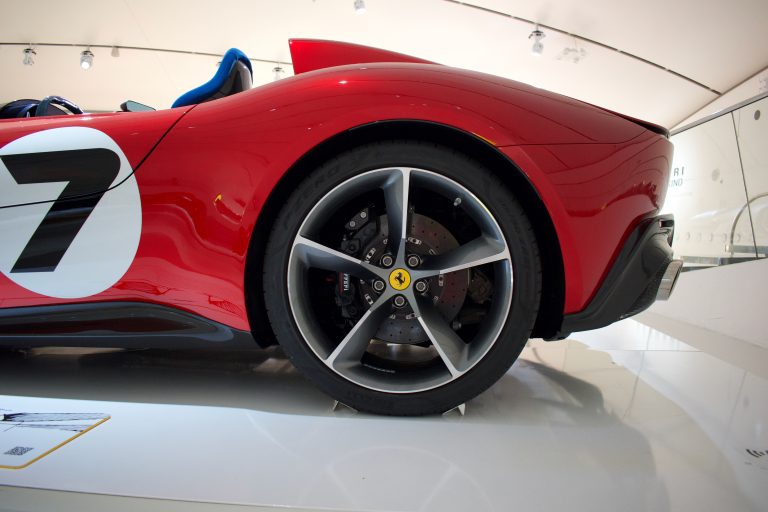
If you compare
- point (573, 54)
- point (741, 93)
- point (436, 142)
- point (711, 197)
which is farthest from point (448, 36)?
point (436, 142)

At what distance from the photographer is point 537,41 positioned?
15.1 feet

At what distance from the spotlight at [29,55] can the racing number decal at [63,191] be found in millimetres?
5825

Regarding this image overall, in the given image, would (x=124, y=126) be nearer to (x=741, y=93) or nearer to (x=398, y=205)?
(x=398, y=205)

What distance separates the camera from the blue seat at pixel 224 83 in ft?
4.32

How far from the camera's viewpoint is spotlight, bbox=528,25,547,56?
178 inches

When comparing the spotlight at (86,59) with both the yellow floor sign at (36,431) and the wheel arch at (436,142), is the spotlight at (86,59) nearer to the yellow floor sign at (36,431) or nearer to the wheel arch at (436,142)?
the yellow floor sign at (36,431)

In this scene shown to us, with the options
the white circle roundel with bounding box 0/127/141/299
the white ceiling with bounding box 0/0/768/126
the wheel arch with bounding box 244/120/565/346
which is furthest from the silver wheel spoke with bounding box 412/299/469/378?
the white ceiling with bounding box 0/0/768/126

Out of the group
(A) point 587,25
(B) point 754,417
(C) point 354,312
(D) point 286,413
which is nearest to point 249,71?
(C) point 354,312

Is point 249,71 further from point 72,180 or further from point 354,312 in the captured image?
point 354,312

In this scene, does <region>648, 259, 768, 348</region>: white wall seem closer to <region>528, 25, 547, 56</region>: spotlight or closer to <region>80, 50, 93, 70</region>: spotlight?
<region>528, 25, 547, 56</region>: spotlight

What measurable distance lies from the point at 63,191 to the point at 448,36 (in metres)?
4.57

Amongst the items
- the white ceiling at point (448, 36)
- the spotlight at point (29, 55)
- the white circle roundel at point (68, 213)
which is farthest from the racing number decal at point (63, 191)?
the spotlight at point (29, 55)

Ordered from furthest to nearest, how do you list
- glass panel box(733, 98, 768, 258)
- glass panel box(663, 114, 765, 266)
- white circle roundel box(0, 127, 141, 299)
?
glass panel box(663, 114, 765, 266) → glass panel box(733, 98, 768, 258) → white circle roundel box(0, 127, 141, 299)

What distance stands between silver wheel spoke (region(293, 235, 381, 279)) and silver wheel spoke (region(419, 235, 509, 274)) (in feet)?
0.46
